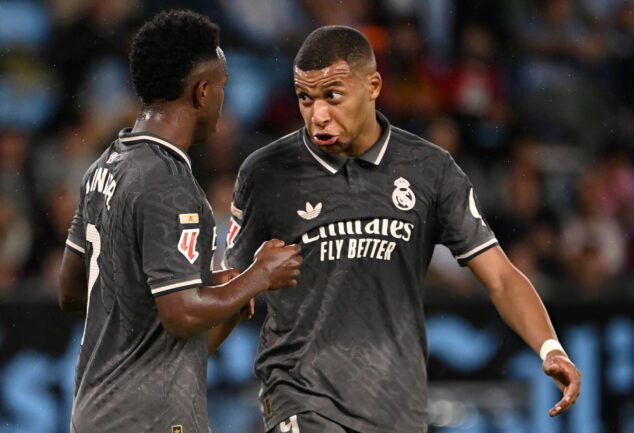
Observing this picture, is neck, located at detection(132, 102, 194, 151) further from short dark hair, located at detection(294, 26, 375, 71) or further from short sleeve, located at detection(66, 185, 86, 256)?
short dark hair, located at detection(294, 26, 375, 71)

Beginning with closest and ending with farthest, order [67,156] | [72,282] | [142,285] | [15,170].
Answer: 1. [142,285]
2. [72,282]
3. [15,170]
4. [67,156]

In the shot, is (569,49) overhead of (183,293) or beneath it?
beneath

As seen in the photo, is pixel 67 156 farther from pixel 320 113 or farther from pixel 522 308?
pixel 522 308

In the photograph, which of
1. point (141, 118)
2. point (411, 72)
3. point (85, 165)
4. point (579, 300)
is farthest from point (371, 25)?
point (141, 118)

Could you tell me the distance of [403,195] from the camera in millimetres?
5023

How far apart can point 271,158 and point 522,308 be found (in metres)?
1.16

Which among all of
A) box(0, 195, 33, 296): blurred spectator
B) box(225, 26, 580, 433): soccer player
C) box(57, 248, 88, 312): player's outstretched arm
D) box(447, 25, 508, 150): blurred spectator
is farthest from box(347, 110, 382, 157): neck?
box(447, 25, 508, 150): blurred spectator

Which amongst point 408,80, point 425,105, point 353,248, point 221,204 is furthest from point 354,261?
point 408,80

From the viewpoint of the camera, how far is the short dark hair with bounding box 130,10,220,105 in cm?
426

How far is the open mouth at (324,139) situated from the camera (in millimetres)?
4852

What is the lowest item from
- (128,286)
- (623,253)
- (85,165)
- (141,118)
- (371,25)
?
(623,253)

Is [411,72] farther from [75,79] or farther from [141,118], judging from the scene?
[141,118]

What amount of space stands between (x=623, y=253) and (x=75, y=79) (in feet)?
15.1

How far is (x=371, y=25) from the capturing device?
35.7 ft
